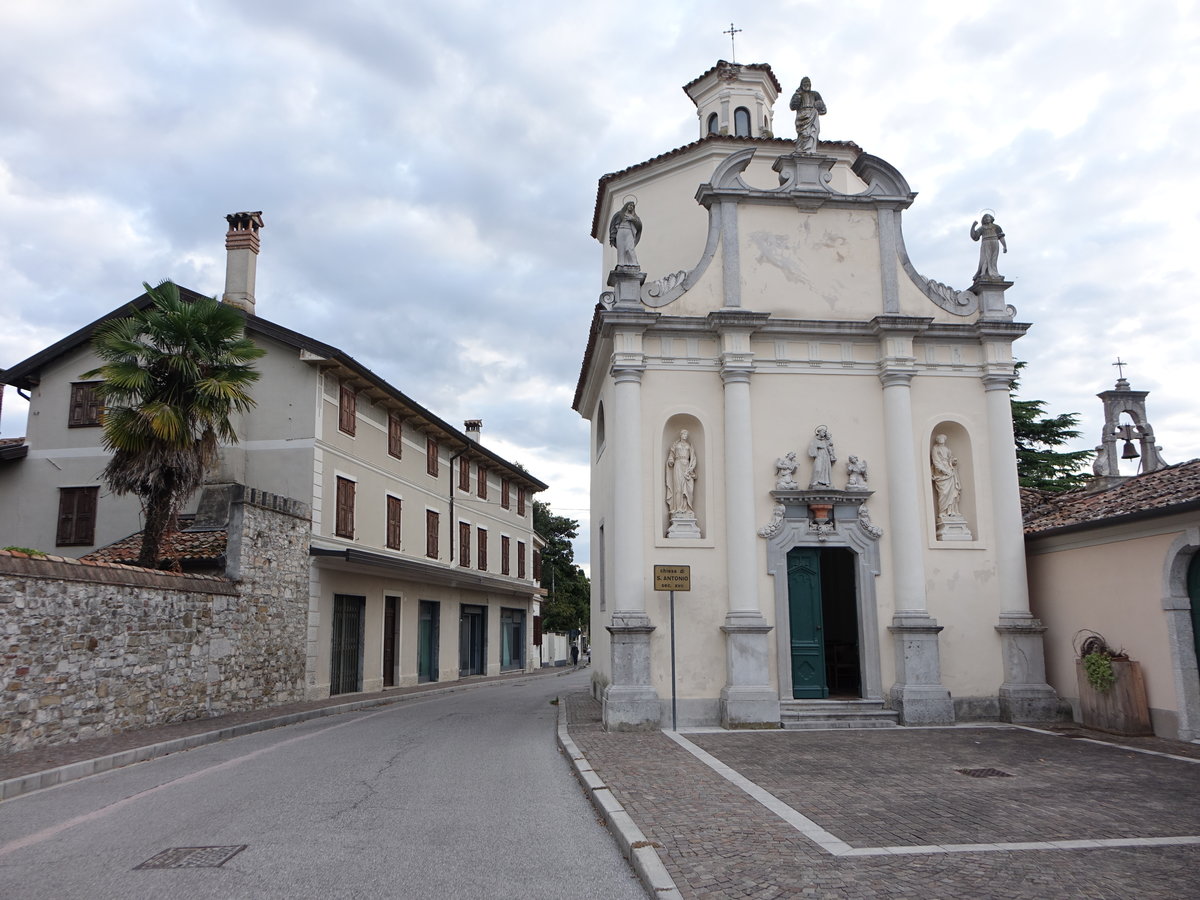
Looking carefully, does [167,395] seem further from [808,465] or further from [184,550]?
[808,465]

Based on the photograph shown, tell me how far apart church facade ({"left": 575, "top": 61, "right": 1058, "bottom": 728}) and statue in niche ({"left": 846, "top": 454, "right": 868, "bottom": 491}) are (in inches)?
1.4

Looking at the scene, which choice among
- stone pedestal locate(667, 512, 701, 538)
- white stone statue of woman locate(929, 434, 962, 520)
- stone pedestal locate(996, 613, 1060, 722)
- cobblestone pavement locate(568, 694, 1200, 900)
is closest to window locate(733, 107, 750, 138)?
Result: white stone statue of woman locate(929, 434, 962, 520)

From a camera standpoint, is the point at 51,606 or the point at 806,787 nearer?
the point at 806,787

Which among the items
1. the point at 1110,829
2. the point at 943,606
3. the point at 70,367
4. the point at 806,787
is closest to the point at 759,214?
the point at 943,606

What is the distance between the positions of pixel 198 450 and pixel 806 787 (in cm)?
1150

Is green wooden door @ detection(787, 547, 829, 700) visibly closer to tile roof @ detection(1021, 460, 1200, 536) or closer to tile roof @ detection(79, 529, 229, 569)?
tile roof @ detection(1021, 460, 1200, 536)

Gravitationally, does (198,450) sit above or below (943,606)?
above

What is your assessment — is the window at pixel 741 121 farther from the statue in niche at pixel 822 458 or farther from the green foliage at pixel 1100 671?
the green foliage at pixel 1100 671

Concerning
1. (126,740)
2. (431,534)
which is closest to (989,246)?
(126,740)

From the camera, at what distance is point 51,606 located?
37.4ft

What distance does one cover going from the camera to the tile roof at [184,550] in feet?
54.1

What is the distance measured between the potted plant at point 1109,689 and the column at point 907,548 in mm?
1870

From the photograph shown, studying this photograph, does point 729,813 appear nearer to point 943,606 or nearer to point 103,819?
point 103,819

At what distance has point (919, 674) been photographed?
44.6 ft
